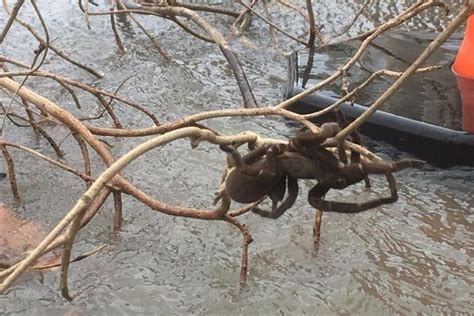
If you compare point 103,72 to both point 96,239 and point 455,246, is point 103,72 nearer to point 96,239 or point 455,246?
point 96,239

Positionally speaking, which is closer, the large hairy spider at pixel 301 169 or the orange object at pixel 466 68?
the large hairy spider at pixel 301 169

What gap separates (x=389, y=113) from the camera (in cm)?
252

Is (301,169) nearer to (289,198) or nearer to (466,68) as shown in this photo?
(289,198)

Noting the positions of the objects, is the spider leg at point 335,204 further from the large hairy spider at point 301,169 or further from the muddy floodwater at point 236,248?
the muddy floodwater at point 236,248

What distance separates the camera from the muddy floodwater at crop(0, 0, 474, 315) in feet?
6.43

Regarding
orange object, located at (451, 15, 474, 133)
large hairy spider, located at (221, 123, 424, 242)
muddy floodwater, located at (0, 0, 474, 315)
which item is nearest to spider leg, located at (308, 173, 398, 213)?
large hairy spider, located at (221, 123, 424, 242)

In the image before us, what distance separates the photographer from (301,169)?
3.97 feet

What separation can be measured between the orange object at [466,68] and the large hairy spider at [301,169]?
4.52ft

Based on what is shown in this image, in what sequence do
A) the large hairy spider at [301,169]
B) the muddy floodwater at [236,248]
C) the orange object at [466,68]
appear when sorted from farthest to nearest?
1. the orange object at [466,68]
2. the muddy floodwater at [236,248]
3. the large hairy spider at [301,169]

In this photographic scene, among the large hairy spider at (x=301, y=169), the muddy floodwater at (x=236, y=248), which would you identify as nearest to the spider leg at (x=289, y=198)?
the large hairy spider at (x=301, y=169)

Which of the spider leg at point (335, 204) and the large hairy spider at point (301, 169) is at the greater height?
the large hairy spider at point (301, 169)

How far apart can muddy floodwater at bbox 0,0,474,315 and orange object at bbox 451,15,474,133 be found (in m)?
0.25

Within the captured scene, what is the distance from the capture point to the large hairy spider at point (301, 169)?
1.17 meters

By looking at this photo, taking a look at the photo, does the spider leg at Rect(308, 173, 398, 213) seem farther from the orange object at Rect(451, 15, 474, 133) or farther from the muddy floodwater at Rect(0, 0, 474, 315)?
the orange object at Rect(451, 15, 474, 133)
